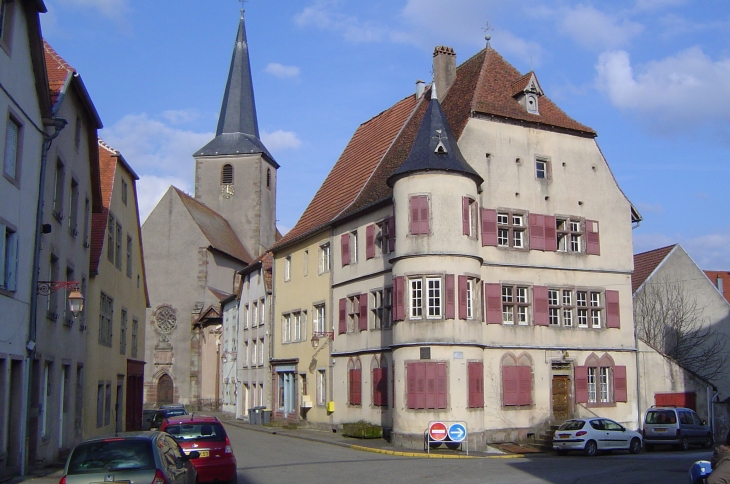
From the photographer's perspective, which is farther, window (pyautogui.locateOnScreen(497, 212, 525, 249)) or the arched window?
the arched window

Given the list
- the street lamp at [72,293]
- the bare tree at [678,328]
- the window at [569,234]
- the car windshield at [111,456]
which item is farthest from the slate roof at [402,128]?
the car windshield at [111,456]

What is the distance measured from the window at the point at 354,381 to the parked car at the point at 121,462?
804 inches

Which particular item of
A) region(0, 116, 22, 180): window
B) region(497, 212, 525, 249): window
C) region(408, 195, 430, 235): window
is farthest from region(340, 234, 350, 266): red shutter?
region(0, 116, 22, 180): window

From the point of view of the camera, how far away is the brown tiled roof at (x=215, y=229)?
61.1 m

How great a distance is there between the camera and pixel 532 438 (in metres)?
29.7

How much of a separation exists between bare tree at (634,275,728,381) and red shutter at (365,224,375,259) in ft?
55.7

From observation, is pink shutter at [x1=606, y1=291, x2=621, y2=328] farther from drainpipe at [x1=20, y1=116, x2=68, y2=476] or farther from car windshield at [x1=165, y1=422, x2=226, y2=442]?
drainpipe at [x1=20, y1=116, x2=68, y2=476]

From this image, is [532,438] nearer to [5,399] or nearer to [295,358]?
[295,358]

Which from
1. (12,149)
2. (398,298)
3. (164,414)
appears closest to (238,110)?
(164,414)

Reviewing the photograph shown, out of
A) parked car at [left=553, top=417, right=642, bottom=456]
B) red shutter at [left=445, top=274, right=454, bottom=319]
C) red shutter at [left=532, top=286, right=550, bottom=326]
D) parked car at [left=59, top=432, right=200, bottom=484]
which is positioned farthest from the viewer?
red shutter at [left=532, top=286, right=550, bottom=326]

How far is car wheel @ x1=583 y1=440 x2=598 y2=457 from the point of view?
84.8ft

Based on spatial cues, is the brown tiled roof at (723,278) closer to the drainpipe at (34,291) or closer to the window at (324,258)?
the window at (324,258)

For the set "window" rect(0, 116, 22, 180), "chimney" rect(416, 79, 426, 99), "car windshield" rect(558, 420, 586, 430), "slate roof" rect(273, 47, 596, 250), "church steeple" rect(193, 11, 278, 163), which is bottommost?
"car windshield" rect(558, 420, 586, 430)

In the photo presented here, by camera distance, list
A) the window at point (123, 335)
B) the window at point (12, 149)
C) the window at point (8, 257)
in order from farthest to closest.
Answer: the window at point (123, 335)
the window at point (12, 149)
the window at point (8, 257)
